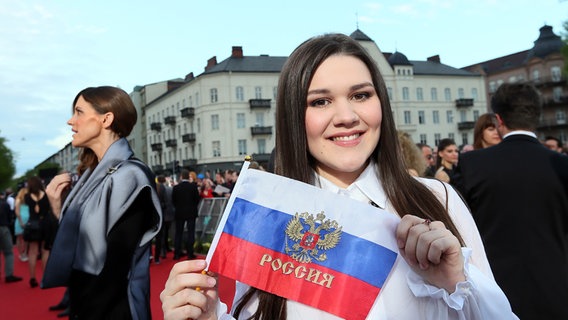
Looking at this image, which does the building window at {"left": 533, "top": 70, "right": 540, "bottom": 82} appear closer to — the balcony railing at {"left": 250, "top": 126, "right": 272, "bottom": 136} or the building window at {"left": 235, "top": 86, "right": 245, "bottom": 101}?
the balcony railing at {"left": 250, "top": 126, "right": 272, "bottom": 136}

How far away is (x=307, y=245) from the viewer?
1439 millimetres

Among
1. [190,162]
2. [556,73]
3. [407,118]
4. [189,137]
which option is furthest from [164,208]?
[556,73]

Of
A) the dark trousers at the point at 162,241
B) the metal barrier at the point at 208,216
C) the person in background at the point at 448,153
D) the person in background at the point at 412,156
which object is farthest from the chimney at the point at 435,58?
the person in background at the point at 412,156

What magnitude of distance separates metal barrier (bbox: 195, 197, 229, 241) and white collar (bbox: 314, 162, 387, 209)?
1118cm

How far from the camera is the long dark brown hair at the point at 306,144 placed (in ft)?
5.20

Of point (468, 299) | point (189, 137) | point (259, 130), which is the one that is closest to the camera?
point (468, 299)

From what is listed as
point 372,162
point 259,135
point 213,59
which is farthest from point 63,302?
point 213,59

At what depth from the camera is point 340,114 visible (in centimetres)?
155

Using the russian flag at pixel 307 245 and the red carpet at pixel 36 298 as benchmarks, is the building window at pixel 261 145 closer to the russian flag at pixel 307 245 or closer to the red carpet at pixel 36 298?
the red carpet at pixel 36 298

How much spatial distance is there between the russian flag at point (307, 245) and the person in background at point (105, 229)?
4.95 ft

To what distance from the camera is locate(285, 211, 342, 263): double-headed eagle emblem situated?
4.70ft

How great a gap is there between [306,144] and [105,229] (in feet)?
5.18

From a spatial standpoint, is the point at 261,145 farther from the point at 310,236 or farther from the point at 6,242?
the point at 310,236

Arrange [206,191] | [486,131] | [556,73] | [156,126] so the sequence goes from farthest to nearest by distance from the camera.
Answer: [156,126] < [556,73] < [206,191] < [486,131]
